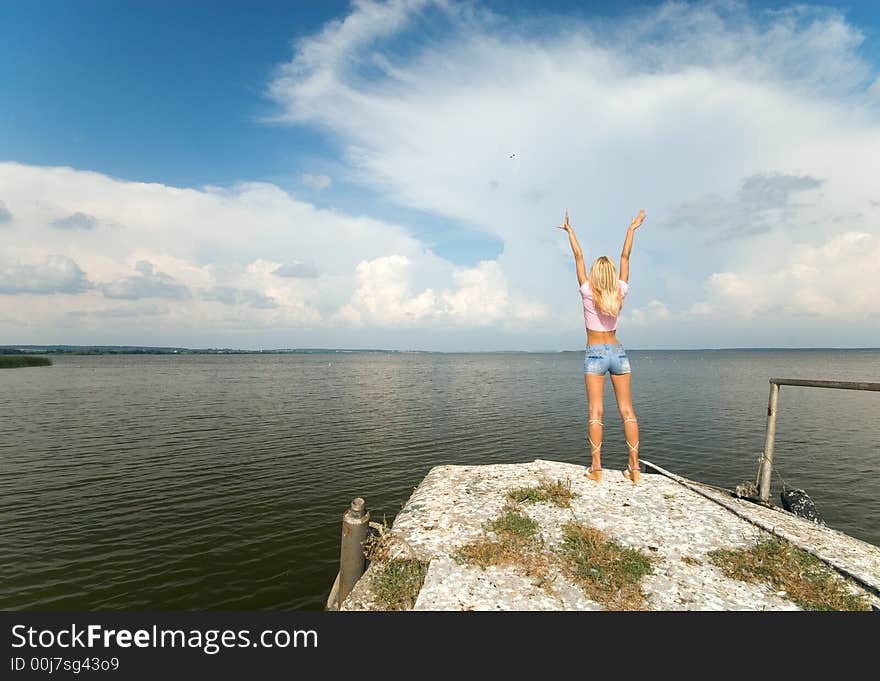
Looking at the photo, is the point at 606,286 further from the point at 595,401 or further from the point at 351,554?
the point at 351,554

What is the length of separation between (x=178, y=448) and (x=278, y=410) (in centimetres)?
1577

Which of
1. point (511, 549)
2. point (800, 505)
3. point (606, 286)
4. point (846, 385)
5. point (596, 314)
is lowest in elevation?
point (800, 505)

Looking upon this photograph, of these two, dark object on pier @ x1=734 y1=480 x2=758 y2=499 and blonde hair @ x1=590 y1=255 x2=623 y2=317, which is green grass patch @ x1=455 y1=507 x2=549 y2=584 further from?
dark object on pier @ x1=734 y1=480 x2=758 y2=499

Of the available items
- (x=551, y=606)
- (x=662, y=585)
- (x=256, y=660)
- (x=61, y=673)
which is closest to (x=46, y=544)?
(x=61, y=673)

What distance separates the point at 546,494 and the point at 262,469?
17.1m

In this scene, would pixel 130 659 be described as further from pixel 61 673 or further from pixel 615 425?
pixel 615 425

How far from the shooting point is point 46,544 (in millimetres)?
12984

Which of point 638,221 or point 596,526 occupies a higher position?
point 638,221

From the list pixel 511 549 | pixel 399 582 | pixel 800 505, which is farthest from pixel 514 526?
pixel 800 505

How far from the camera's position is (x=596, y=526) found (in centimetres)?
796

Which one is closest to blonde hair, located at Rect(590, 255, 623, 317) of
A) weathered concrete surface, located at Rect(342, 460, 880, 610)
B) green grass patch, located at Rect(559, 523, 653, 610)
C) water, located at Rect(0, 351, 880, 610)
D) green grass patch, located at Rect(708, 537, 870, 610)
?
weathered concrete surface, located at Rect(342, 460, 880, 610)

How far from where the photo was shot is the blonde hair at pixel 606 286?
331 inches

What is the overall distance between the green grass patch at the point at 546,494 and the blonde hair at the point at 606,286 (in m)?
4.17

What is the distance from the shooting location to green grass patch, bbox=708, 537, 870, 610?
18.7ft
